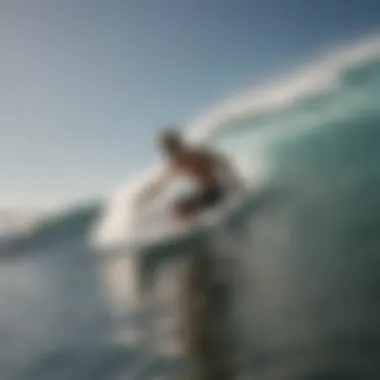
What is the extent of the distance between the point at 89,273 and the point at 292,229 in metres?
0.39

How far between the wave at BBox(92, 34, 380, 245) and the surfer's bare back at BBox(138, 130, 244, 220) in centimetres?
2

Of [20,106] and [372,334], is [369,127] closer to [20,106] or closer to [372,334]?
[372,334]

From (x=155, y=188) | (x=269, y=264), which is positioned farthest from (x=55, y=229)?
(x=269, y=264)

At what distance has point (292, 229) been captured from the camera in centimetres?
139

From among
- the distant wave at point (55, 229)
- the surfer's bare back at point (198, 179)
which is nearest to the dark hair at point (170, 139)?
the surfer's bare back at point (198, 179)

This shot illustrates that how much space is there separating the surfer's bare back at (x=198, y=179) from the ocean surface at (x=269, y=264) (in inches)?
1.1

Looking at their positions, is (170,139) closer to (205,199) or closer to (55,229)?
(205,199)

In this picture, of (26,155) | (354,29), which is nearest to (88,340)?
(26,155)

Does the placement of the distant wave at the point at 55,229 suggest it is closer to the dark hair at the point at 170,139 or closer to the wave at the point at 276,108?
the wave at the point at 276,108

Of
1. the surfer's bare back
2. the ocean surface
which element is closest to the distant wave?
the ocean surface

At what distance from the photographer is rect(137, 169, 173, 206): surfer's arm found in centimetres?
141

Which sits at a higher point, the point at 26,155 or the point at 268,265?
the point at 26,155

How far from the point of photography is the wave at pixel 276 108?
142cm

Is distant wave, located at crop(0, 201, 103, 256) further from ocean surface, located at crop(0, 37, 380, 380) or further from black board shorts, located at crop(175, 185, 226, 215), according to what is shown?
black board shorts, located at crop(175, 185, 226, 215)
